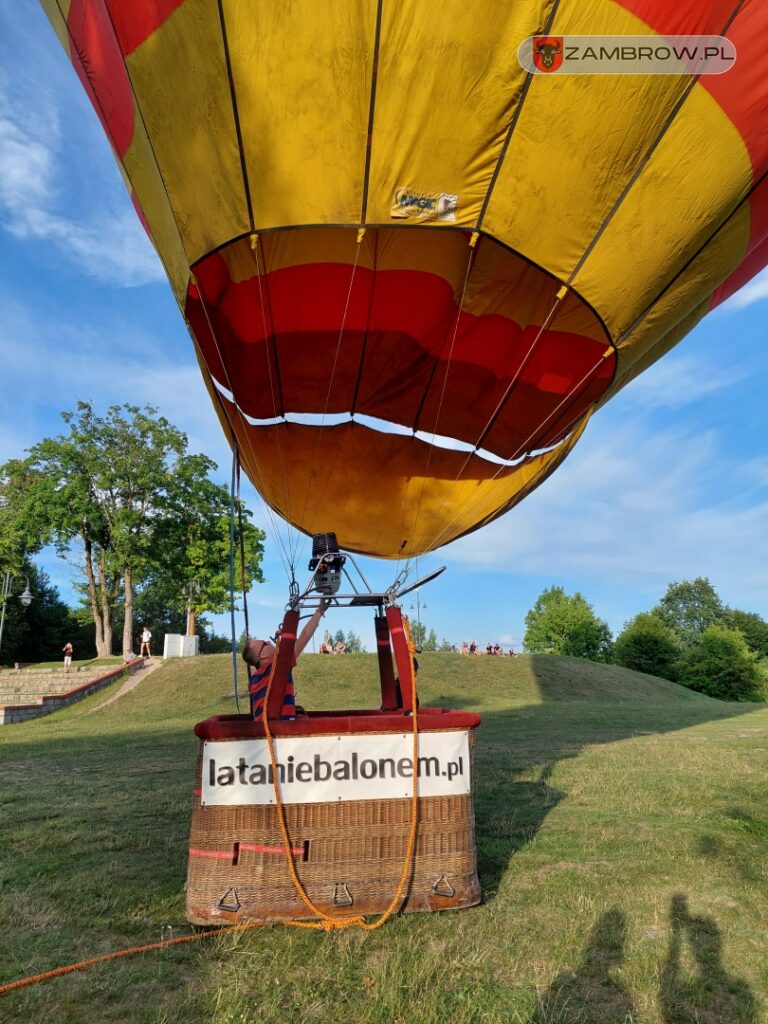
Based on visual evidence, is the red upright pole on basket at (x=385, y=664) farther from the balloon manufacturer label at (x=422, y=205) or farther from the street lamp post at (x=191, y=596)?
the street lamp post at (x=191, y=596)

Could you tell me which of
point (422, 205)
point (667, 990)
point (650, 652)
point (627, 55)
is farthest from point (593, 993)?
point (650, 652)

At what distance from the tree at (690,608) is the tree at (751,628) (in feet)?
28.1

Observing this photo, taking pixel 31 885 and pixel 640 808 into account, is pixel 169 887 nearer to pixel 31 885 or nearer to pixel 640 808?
pixel 31 885

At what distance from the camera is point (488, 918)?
3496 mm

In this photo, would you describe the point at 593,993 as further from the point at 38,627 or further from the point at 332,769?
the point at 38,627

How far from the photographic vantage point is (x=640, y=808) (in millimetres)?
5801

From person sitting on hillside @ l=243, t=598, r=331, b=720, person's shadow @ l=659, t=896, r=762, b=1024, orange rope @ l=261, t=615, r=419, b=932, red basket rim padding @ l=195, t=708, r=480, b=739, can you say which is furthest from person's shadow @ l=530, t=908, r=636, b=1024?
person sitting on hillside @ l=243, t=598, r=331, b=720

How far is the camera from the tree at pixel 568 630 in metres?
61.4

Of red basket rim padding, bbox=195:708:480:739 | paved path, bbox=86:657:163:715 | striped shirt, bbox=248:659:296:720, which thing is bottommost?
red basket rim padding, bbox=195:708:480:739

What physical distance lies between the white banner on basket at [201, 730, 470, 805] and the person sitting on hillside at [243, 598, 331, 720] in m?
0.54

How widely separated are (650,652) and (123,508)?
106 feet

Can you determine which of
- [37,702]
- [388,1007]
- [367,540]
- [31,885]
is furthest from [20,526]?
[388,1007]

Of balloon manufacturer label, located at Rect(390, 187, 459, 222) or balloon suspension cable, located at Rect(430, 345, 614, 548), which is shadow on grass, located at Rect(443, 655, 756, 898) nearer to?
balloon suspension cable, located at Rect(430, 345, 614, 548)

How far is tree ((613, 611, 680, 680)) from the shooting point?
4272 cm
